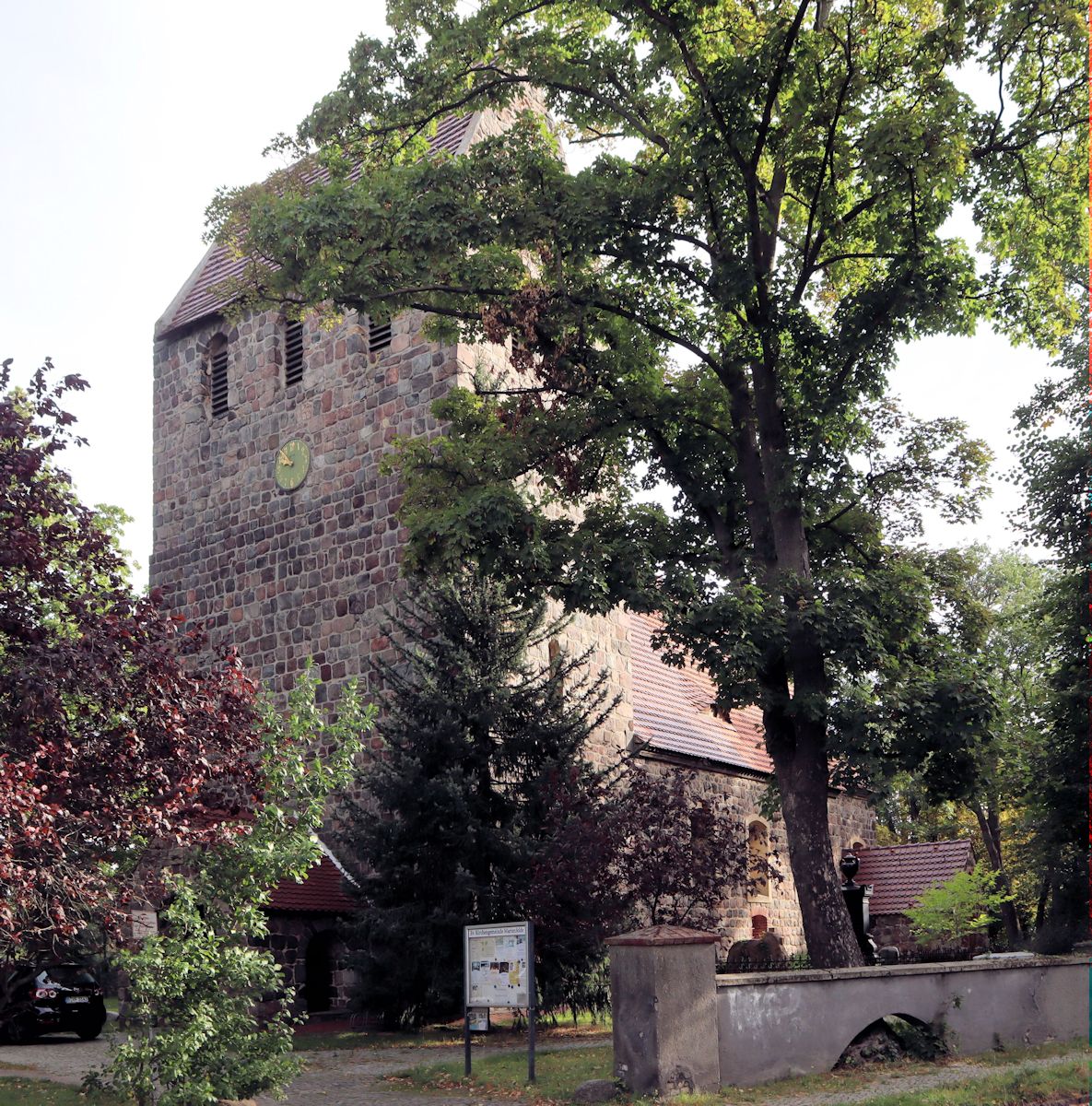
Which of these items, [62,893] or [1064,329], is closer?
[62,893]

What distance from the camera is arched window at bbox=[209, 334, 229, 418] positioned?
84.7 ft

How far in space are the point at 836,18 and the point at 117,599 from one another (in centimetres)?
1041

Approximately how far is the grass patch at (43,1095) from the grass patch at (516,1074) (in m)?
3.02

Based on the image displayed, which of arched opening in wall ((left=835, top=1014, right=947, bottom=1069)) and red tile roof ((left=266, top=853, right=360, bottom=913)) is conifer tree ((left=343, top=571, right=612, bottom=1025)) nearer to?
red tile roof ((left=266, top=853, right=360, bottom=913))

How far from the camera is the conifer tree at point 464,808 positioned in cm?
1648

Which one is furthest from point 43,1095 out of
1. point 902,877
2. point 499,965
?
point 902,877

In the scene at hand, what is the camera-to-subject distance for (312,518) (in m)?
23.5

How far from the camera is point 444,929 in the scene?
656 inches

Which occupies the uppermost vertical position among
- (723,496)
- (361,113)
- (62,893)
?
(361,113)

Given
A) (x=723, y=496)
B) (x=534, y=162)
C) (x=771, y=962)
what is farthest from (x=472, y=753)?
(x=534, y=162)

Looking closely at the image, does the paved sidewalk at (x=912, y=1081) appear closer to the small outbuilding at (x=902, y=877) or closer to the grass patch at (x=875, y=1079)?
the grass patch at (x=875, y=1079)

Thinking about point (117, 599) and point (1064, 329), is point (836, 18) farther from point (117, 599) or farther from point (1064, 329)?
point (117, 599)

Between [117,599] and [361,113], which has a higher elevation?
[361,113]

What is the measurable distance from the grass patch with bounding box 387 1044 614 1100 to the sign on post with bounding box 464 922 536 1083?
0.24 metres
